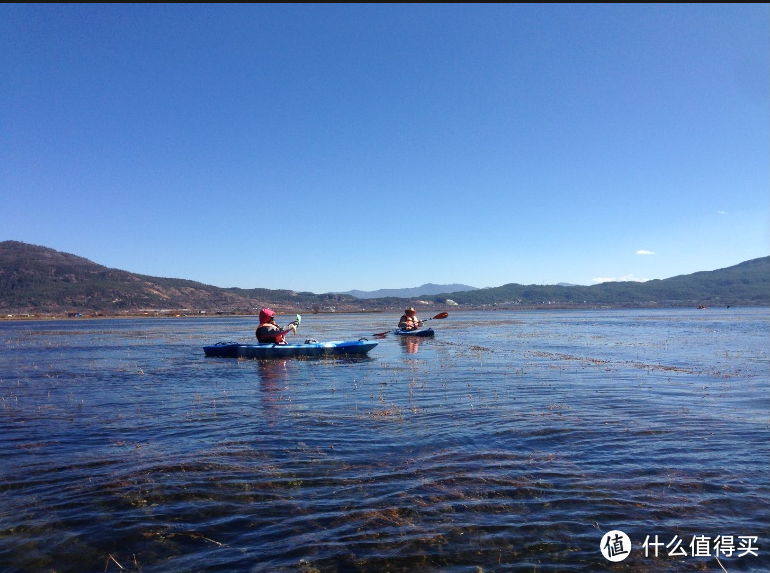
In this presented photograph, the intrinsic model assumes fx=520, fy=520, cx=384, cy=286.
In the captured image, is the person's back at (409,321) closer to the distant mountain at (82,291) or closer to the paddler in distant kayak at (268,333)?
the paddler in distant kayak at (268,333)

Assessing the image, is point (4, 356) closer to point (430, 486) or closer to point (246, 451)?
point (246, 451)

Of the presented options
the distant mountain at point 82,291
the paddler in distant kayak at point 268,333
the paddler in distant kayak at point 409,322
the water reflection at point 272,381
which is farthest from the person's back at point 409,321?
the distant mountain at point 82,291

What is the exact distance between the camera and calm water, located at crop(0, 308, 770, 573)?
6.79 m

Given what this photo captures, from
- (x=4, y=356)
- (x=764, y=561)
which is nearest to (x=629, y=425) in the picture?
(x=764, y=561)

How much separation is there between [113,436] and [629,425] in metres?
12.6

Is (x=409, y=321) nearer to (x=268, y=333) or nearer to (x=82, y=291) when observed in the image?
(x=268, y=333)

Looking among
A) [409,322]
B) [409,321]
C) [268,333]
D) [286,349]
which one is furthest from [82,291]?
[286,349]

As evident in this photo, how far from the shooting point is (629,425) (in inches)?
509

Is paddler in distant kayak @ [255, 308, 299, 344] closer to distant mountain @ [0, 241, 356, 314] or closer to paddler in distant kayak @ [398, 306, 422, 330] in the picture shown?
paddler in distant kayak @ [398, 306, 422, 330]

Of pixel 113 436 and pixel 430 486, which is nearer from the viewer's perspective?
pixel 430 486

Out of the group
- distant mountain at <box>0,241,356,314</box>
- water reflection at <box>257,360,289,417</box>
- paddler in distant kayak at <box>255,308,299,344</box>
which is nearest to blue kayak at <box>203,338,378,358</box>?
paddler in distant kayak at <box>255,308,299,344</box>

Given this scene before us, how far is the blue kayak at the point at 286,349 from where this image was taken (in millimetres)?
30047

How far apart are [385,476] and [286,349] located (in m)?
21.5

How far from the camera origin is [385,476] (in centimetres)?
931
